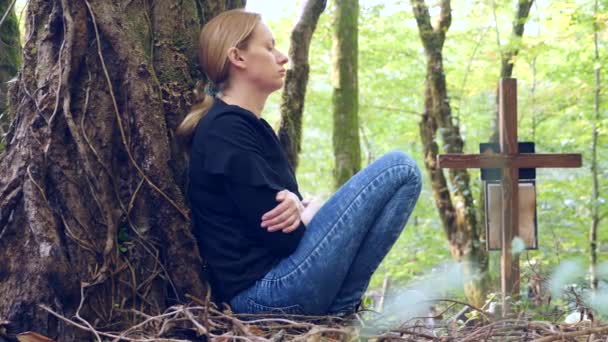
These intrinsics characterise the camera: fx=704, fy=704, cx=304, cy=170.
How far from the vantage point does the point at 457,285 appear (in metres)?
2.21

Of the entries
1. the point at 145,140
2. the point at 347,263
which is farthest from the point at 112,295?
the point at 347,263

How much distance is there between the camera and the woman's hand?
2.63 metres

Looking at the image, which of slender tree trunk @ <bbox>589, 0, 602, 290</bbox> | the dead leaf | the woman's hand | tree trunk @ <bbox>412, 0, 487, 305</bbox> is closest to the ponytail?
the woman's hand

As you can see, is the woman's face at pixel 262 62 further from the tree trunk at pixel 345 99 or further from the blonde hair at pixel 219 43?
the tree trunk at pixel 345 99

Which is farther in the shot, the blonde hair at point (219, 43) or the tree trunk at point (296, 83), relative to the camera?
the tree trunk at point (296, 83)

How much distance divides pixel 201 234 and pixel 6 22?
1.99 metres

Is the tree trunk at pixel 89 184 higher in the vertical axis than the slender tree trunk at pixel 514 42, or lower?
lower

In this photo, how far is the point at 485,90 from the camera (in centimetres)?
1024

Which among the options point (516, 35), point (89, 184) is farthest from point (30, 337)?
point (516, 35)

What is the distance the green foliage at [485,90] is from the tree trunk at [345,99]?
53.2 inches

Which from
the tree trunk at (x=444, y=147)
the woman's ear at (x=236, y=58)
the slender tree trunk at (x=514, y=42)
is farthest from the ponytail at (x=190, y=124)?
the tree trunk at (x=444, y=147)

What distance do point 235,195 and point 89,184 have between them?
1.78 feet

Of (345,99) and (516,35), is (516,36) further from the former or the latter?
(345,99)

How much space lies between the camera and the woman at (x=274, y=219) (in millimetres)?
2645
